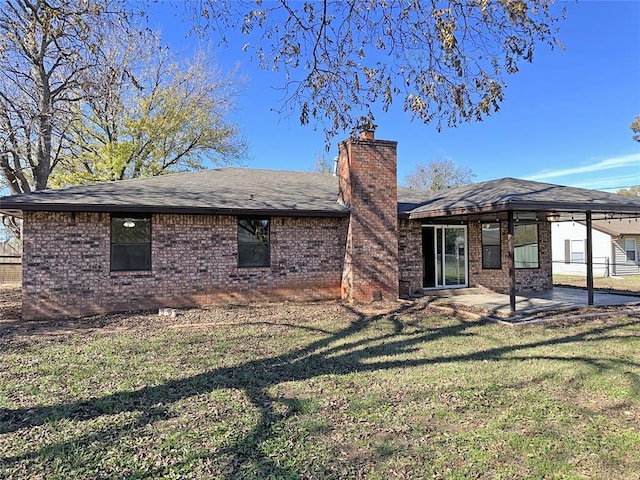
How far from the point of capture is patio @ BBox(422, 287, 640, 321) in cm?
1021

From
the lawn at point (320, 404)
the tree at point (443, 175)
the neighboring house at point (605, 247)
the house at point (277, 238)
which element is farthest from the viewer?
the tree at point (443, 175)

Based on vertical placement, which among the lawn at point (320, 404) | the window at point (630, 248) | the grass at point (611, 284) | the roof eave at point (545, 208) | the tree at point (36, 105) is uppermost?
the tree at point (36, 105)

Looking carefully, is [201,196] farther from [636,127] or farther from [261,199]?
[636,127]

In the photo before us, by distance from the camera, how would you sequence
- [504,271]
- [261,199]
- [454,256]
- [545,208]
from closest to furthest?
[545,208]
[261,199]
[504,271]
[454,256]

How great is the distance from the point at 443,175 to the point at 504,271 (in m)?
29.9

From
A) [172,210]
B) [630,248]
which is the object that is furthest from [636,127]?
[172,210]

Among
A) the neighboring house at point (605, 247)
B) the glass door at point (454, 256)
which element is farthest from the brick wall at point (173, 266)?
the neighboring house at point (605, 247)

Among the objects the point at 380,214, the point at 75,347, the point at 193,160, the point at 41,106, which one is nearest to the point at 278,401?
the point at 75,347

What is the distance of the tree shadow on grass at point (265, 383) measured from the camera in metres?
3.54

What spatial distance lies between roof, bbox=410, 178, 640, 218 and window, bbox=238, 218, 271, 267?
13.8 ft

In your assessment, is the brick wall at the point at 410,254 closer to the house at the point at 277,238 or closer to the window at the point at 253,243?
the house at the point at 277,238

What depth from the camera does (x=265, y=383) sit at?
205 inches

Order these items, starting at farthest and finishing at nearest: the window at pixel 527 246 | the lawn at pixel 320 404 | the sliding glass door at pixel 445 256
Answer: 1. the window at pixel 527 246
2. the sliding glass door at pixel 445 256
3. the lawn at pixel 320 404

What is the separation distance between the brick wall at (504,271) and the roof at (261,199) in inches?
74.6
